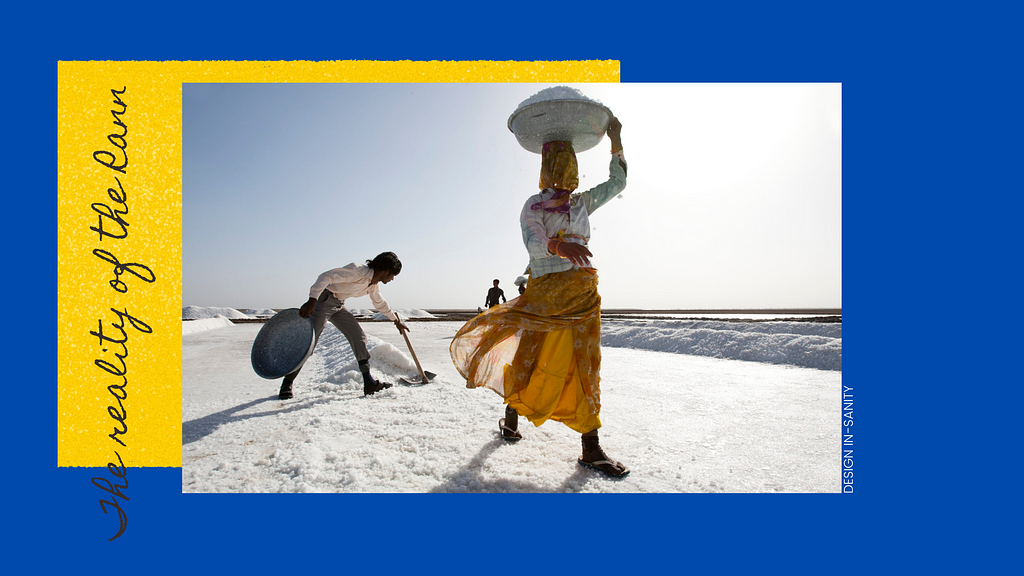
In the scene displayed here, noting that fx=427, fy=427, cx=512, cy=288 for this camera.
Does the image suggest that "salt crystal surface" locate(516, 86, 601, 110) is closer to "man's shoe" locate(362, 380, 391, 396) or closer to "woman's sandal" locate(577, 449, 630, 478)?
"woman's sandal" locate(577, 449, 630, 478)

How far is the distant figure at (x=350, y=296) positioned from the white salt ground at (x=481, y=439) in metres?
0.27

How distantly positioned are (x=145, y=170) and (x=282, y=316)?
158 cm

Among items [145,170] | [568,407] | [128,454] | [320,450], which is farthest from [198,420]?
[568,407]

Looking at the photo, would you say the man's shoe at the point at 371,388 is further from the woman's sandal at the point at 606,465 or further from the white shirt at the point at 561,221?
the woman's sandal at the point at 606,465

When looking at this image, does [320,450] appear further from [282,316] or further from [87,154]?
[87,154]

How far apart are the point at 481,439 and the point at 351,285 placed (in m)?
1.92

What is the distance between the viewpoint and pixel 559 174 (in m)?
2.31

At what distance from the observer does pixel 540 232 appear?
87.2 inches

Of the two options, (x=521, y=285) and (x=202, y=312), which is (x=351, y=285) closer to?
(x=521, y=285)

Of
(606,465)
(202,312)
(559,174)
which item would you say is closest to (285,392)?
(606,465)

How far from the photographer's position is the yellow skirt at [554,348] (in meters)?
2.18

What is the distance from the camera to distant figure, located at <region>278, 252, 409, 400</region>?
11.3 feet

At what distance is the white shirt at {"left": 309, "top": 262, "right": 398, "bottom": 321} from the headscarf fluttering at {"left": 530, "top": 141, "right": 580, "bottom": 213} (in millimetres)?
1971

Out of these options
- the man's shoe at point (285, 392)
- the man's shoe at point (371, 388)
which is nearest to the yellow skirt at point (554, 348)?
the man's shoe at point (371, 388)
